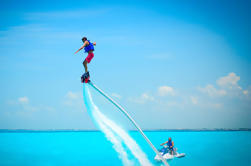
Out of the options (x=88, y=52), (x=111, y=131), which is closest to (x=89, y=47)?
(x=88, y=52)

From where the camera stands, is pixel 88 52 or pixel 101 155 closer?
pixel 88 52

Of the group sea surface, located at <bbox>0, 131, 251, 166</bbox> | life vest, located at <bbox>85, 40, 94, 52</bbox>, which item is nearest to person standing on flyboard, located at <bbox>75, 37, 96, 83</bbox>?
life vest, located at <bbox>85, 40, 94, 52</bbox>

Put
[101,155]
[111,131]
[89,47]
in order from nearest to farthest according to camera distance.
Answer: [89,47] → [111,131] → [101,155]

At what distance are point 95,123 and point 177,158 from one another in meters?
25.6

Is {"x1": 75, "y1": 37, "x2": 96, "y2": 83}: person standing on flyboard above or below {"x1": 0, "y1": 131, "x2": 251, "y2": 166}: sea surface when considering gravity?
below

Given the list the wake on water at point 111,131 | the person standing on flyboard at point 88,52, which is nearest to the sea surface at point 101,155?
the wake on water at point 111,131

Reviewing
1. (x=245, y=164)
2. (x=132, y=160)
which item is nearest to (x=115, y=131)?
(x=132, y=160)

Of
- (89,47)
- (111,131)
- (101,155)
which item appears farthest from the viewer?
(101,155)

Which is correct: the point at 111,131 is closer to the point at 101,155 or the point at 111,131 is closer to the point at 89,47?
the point at 89,47

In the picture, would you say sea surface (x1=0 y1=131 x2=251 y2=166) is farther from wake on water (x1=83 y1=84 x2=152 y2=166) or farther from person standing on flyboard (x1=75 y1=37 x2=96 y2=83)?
person standing on flyboard (x1=75 y1=37 x2=96 y2=83)

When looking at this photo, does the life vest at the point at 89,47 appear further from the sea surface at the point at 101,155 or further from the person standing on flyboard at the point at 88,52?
the sea surface at the point at 101,155

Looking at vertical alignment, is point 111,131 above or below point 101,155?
below

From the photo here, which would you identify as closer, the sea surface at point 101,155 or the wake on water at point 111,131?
the wake on water at point 111,131

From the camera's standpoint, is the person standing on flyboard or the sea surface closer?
the person standing on flyboard
